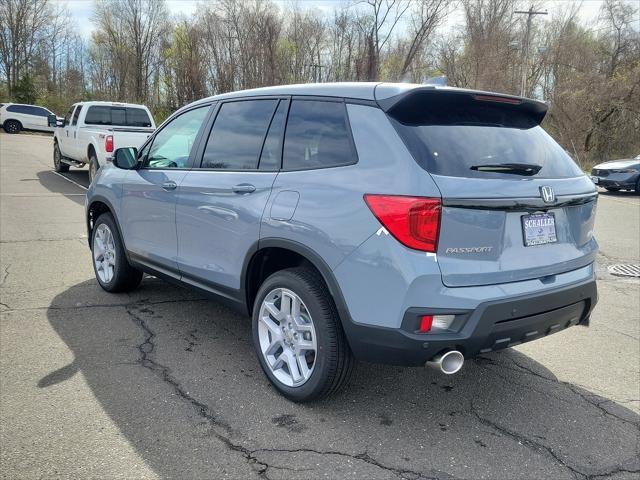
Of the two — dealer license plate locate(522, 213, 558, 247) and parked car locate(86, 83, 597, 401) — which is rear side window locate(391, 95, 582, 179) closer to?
parked car locate(86, 83, 597, 401)

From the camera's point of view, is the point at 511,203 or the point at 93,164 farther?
the point at 93,164

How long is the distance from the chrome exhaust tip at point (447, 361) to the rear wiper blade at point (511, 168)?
3.08 ft

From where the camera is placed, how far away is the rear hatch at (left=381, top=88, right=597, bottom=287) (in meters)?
2.67

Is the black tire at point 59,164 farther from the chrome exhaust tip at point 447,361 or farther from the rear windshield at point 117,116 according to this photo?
the chrome exhaust tip at point 447,361

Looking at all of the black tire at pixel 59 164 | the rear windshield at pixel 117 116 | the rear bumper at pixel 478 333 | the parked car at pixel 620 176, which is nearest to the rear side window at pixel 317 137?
the rear bumper at pixel 478 333

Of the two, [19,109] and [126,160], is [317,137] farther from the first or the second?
[19,109]

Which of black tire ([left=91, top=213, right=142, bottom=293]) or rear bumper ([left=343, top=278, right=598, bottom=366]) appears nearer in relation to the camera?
rear bumper ([left=343, top=278, right=598, bottom=366])

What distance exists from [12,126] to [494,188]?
37372 millimetres

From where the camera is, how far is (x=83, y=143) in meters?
13.0

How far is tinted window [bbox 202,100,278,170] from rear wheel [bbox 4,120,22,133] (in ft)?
115

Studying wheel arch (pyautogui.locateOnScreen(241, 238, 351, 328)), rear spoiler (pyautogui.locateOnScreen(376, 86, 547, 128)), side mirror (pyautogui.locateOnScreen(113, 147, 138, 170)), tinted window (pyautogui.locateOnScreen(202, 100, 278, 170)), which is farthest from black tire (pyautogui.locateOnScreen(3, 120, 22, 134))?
rear spoiler (pyautogui.locateOnScreen(376, 86, 547, 128))

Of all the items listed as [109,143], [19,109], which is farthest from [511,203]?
[19,109]

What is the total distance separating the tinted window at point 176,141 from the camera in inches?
169

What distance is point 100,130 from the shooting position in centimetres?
1281
